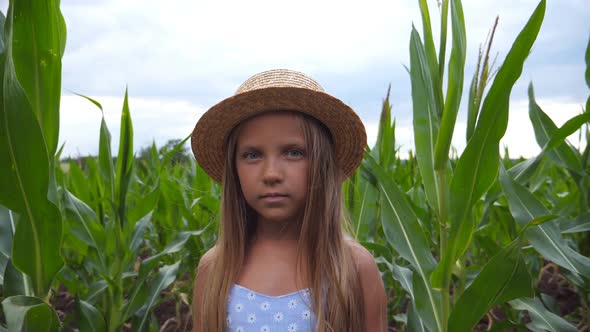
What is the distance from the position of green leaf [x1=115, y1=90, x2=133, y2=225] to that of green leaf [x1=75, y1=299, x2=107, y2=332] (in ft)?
1.15

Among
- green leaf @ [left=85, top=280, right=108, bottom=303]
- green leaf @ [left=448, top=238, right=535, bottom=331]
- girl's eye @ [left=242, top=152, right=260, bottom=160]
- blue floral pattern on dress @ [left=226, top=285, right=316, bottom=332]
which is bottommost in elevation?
green leaf @ [left=85, top=280, right=108, bottom=303]

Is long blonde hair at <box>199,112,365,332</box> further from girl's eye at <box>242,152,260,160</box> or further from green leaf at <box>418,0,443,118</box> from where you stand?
green leaf at <box>418,0,443,118</box>

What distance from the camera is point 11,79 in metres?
1.18

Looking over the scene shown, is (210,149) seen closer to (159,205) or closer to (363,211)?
(363,211)

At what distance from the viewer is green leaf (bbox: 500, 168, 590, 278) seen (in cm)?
188

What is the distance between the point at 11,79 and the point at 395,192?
1046mm

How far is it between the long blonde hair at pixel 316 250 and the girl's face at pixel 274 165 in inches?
1.2

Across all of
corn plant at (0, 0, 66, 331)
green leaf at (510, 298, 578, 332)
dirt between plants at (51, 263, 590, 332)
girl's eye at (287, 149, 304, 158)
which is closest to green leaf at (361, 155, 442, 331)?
girl's eye at (287, 149, 304, 158)

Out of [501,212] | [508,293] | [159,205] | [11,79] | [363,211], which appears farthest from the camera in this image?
[159,205]

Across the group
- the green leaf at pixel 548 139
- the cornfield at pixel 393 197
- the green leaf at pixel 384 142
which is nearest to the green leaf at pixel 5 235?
the cornfield at pixel 393 197

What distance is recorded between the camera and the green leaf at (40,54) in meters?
1.28

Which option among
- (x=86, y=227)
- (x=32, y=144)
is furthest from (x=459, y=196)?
(x=86, y=227)

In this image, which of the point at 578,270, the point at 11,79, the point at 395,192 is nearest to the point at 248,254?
the point at 395,192

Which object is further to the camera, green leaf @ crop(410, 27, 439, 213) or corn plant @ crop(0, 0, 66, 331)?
green leaf @ crop(410, 27, 439, 213)
